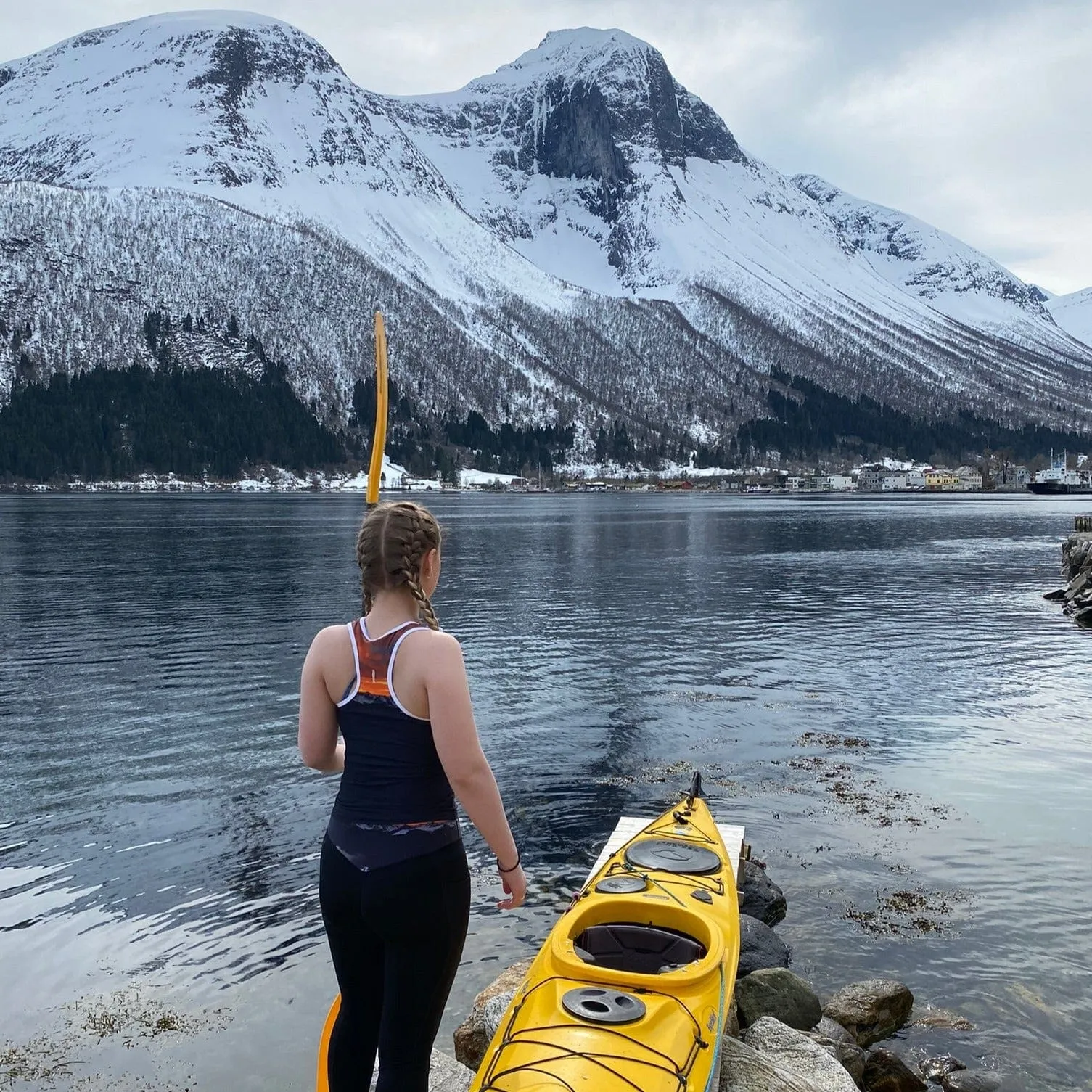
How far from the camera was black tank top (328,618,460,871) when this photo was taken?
4730mm

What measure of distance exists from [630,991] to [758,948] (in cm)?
460

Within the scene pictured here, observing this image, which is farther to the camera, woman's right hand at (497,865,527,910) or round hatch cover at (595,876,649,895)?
round hatch cover at (595,876,649,895)

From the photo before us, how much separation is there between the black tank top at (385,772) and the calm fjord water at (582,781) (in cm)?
585

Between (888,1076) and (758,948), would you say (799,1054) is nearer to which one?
(888,1076)

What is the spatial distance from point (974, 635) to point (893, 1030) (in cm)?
2914

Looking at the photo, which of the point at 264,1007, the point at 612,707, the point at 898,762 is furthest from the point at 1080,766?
the point at 264,1007

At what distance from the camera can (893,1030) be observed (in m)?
10.1

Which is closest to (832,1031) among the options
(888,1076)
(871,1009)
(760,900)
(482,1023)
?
(888,1076)

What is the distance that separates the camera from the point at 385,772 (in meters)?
4.80

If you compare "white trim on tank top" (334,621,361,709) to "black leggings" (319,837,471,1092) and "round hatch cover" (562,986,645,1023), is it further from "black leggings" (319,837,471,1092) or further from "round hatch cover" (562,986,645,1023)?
"round hatch cover" (562,986,645,1023)

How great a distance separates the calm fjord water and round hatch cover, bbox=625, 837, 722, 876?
2.59 m

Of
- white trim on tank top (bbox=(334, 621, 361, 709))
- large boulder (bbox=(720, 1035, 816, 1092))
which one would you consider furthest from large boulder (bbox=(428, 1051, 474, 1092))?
white trim on tank top (bbox=(334, 621, 361, 709))

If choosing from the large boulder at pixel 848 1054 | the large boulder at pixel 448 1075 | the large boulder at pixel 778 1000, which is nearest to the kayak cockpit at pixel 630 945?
the large boulder at pixel 448 1075

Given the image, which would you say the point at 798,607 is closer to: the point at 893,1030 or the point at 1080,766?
the point at 1080,766
